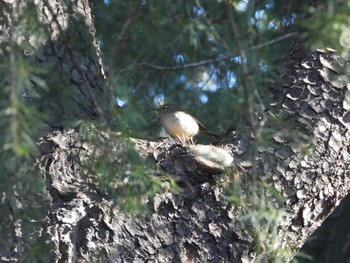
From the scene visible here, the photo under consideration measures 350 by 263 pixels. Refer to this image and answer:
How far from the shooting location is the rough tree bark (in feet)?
13.0

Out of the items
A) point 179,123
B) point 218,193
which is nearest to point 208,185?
point 218,193

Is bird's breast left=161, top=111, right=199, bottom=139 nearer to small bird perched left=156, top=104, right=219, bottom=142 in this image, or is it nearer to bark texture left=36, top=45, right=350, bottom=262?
small bird perched left=156, top=104, right=219, bottom=142

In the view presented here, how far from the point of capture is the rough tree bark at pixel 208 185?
3967mm

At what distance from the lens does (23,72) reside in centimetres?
299

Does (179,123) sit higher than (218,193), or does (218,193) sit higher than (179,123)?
(179,123)

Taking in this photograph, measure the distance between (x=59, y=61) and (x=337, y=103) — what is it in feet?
5.07

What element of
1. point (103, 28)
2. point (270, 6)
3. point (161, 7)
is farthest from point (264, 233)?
point (103, 28)

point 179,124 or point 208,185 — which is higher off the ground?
point 179,124

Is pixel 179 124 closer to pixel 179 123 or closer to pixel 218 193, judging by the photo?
pixel 179 123

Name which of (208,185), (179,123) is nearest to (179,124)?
(179,123)

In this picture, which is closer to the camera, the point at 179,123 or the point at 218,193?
the point at 218,193

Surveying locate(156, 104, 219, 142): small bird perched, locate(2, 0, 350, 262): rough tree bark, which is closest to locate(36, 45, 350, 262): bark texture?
locate(2, 0, 350, 262): rough tree bark

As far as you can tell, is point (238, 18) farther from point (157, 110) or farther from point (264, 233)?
point (264, 233)

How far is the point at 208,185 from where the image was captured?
4.14 meters
